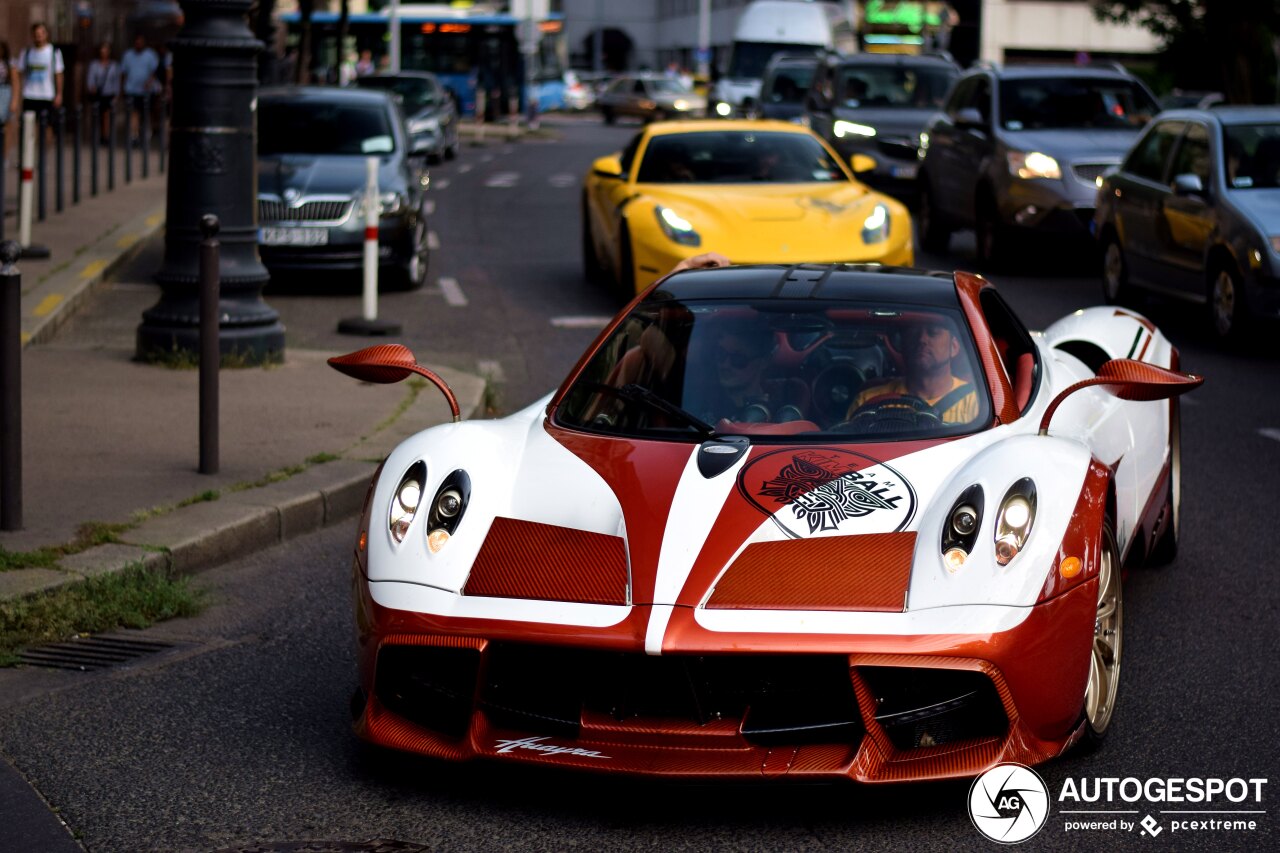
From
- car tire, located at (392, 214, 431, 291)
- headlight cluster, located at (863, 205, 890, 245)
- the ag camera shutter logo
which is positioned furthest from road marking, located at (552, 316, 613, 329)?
the ag camera shutter logo

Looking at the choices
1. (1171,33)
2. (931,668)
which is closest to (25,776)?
(931,668)

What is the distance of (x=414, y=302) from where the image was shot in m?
15.2

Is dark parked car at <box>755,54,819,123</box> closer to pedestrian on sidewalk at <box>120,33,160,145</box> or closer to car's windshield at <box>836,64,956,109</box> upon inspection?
car's windshield at <box>836,64,956,109</box>

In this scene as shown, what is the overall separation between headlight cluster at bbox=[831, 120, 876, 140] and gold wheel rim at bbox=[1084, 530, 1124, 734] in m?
18.9

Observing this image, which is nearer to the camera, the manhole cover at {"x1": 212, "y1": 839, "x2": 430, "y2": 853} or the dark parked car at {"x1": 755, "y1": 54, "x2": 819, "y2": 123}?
the manhole cover at {"x1": 212, "y1": 839, "x2": 430, "y2": 853}

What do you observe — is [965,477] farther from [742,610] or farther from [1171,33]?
[1171,33]

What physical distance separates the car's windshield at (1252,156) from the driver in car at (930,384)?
7955 millimetres

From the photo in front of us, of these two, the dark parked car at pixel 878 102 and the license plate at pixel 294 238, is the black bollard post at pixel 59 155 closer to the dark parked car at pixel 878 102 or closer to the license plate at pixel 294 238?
the license plate at pixel 294 238

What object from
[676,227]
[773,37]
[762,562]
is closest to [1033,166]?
[676,227]

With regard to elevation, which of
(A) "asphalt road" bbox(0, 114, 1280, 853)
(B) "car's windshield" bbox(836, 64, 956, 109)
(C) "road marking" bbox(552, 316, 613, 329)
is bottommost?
(A) "asphalt road" bbox(0, 114, 1280, 853)

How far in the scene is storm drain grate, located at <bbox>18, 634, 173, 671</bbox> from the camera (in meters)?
5.74

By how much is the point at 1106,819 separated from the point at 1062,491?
31.6 inches

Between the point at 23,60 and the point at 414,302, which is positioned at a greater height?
the point at 23,60

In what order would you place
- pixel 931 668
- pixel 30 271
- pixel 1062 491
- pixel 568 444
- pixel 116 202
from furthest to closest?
pixel 116 202, pixel 30 271, pixel 568 444, pixel 1062 491, pixel 931 668
